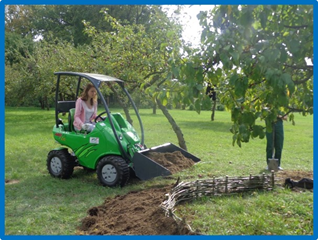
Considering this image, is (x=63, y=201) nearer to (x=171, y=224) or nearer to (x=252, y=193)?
(x=171, y=224)

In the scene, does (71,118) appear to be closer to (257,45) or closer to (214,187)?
(214,187)

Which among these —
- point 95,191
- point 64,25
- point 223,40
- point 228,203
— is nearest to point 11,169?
point 95,191

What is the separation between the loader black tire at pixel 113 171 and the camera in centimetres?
602

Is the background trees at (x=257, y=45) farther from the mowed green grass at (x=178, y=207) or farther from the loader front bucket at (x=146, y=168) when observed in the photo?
the loader front bucket at (x=146, y=168)

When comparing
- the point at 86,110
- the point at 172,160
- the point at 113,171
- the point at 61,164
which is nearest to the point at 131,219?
the point at 113,171

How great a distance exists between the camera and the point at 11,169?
7.72m

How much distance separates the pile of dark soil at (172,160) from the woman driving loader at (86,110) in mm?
1195

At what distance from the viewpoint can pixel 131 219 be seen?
175 inches

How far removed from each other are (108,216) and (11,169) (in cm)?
390

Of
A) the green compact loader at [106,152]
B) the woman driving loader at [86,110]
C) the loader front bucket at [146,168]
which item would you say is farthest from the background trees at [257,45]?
the woman driving loader at [86,110]

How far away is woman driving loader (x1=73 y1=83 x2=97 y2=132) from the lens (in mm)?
6617

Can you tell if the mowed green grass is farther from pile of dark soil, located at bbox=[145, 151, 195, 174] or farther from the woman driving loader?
the woman driving loader

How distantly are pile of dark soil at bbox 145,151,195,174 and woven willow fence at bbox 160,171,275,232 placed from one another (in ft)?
2.99

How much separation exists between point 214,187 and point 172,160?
53.5 inches
